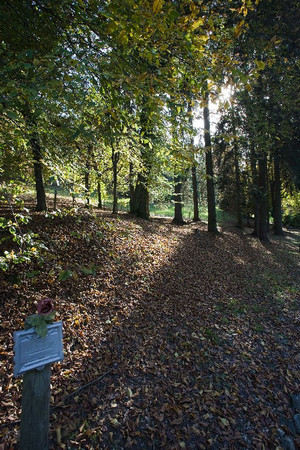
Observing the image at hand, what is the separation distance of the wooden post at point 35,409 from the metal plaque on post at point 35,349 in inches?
4.2

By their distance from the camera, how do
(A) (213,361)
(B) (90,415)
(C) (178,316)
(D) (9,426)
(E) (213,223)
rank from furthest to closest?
(E) (213,223) → (C) (178,316) → (A) (213,361) → (B) (90,415) → (D) (9,426)

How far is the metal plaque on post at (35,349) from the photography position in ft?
6.20

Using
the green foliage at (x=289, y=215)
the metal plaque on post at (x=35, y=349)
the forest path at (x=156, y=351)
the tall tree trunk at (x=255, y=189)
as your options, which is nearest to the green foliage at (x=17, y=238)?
the forest path at (x=156, y=351)

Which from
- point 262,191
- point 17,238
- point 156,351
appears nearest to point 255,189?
point 262,191

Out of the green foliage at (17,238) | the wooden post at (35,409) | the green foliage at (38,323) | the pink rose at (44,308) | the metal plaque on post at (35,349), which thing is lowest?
the wooden post at (35,409)

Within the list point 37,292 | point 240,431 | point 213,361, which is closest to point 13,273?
point 37,292

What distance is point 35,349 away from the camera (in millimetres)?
1963

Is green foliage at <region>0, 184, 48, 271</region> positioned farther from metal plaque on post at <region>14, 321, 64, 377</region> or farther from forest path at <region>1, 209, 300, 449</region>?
metal plaque on post at <region>14, 321, 64, 377</region>

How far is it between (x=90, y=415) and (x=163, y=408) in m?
0.97

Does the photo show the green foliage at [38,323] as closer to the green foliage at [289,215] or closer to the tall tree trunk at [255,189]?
the tall tree trunk at [255,189]

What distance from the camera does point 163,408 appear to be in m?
3.29

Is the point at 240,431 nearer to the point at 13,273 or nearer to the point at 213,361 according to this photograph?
the point at 213,361

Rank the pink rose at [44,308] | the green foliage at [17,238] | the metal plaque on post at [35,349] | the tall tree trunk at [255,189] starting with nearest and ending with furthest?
the metal plaque on post at [35,349] < the pink rose at [44,308] < the green foliage at [17,238] < the tall tree trunk at [255,189]

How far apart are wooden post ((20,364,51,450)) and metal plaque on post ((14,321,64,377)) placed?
0.11 meters
